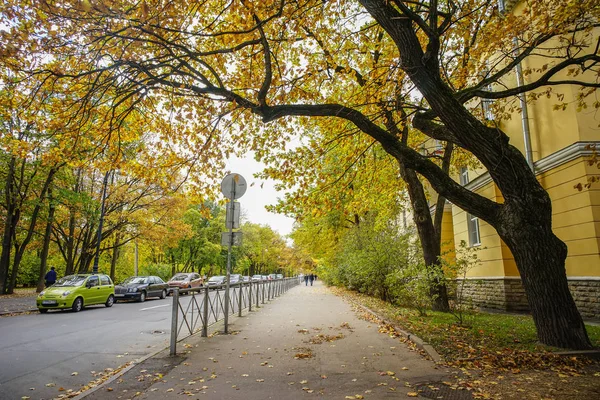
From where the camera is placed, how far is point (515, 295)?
1381cm

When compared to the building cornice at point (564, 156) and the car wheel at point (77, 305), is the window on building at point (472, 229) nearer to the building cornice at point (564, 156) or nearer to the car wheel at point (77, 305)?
the building cornice at point (564, 156)

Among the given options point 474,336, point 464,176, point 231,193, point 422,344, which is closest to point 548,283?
point 474,336

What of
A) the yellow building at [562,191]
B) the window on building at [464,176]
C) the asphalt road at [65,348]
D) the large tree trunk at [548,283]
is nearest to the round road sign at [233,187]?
the asphalt road at [65,348]

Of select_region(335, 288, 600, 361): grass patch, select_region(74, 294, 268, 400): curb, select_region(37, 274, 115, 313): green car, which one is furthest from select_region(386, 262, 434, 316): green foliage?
select_region(37, 274, 115, 313): green car

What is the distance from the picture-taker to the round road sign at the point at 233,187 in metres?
9.41

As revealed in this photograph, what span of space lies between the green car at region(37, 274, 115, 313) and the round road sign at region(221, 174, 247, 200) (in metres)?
9.53

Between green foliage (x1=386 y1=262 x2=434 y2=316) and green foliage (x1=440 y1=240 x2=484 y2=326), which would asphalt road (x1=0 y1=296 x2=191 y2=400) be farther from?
green foliage (x1=440 y1=240 x2=484 y2=326)

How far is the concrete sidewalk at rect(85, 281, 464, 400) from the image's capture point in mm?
4734

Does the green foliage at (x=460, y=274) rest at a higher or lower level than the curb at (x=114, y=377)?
higher

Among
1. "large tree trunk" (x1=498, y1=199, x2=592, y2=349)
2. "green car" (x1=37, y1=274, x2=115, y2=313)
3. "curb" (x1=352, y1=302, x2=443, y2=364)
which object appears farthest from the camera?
"green car" (x1=37, y1=274, x2=115, y2=313)

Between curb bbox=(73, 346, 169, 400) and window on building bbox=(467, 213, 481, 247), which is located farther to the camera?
window on building bbox=(467, 213, 481, 247)

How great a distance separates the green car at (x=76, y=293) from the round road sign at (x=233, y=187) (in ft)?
Result: 31.3

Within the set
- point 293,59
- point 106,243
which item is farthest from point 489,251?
point 106,243

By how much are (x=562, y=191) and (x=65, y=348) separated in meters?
14.5
